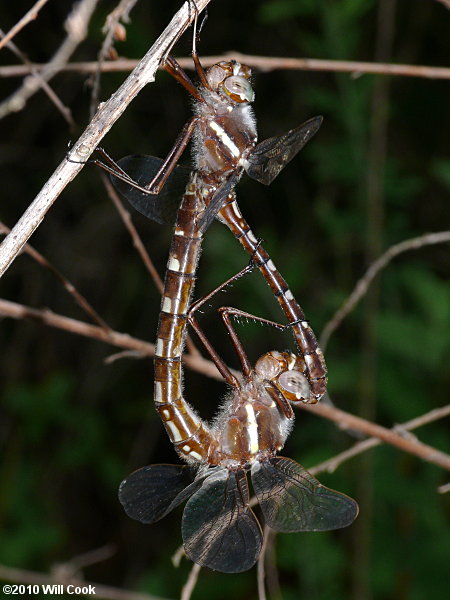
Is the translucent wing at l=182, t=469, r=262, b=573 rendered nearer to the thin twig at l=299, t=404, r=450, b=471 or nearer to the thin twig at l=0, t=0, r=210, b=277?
the thin twig at l=299, t=404, r=450, b=471

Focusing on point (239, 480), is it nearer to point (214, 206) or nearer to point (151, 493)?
point (151, 493)

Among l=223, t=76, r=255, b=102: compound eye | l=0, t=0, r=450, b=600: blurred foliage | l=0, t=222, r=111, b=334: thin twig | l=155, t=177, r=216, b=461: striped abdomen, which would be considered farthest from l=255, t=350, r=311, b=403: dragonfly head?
l=0, t=0, r=450, b=600: blurred foliage

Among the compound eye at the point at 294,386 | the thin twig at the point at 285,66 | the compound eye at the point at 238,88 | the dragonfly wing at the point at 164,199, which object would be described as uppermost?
the thin twig at the point at 285,66

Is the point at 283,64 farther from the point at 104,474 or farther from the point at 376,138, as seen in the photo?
the point at 104,474

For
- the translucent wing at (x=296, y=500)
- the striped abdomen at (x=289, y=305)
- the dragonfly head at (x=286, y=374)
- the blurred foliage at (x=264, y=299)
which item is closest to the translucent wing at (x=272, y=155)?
the striped abdomen at (x=289, y=305)

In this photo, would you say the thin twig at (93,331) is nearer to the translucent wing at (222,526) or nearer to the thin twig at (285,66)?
the translucent wing at (222,526)

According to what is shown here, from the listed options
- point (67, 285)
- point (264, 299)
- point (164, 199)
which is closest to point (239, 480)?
point (67, 285)

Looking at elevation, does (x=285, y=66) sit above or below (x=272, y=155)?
above
